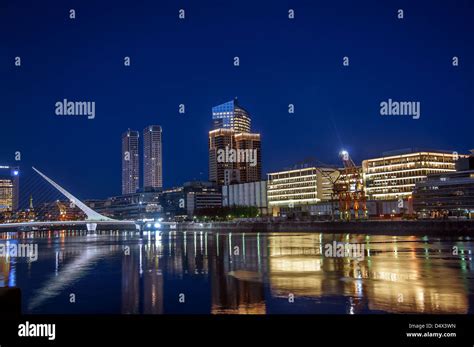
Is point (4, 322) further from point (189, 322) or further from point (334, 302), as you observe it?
point (334, 302)

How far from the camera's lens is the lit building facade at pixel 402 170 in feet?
459

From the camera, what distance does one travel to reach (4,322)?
35.9 feet

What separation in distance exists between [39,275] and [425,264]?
23.2 metres

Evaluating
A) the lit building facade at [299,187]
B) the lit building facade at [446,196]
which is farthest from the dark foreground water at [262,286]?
the lit building facade at [299,187]

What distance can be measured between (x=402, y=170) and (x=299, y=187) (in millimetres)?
40100

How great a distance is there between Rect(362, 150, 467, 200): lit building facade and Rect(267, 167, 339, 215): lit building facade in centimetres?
1436

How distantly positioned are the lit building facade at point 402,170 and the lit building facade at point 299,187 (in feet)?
47.1

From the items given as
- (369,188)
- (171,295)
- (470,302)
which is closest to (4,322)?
(171,295)

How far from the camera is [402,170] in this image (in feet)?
472

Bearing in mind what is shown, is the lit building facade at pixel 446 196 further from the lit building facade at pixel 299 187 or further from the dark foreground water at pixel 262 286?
the dark foreground water at pixel 262 286

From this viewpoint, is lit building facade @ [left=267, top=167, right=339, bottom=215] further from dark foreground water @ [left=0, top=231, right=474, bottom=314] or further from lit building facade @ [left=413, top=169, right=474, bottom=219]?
dark foreground water @ [left=0, top=231, right=474, bottom=314]

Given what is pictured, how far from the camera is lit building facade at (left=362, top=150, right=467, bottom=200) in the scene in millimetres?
139875
